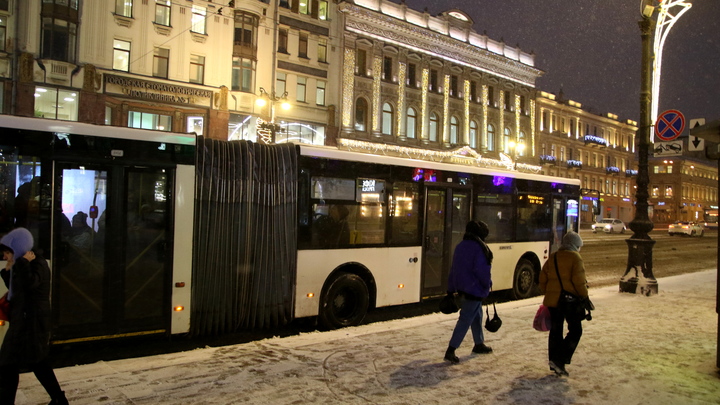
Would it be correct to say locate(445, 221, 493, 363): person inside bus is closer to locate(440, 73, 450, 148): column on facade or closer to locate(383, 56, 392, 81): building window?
locate(383, 56, 392, 81): building window

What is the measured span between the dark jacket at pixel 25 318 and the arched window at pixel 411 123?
1573 inches

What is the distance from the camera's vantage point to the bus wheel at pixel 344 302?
830 cm

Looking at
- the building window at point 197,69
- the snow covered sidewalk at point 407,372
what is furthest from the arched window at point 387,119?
the snow covered sidewalk at point 407,372

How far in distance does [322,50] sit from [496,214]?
28.9m

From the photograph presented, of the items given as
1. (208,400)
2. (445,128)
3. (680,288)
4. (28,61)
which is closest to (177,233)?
(208,400)

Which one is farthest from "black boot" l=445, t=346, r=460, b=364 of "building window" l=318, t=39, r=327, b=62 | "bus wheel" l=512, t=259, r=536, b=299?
"building window" l=318, t=39, r=327, b=62

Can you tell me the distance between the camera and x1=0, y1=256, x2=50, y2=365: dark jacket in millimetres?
4059

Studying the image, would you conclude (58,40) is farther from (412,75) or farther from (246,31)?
(412,75)

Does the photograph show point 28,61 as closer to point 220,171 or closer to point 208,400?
point 220,171

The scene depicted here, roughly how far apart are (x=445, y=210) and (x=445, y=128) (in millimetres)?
36704

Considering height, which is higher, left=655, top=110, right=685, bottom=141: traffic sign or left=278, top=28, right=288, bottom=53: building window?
left=278, top=28, right=288, bottom=53: building window

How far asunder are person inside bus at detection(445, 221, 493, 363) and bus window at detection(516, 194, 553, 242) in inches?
238

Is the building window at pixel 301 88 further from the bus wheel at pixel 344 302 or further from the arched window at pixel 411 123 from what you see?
the bus wheel at pixel 344 302

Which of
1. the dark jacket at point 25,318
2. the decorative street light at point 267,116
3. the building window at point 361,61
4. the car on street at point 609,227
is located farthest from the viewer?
the car on street at point 609,227
